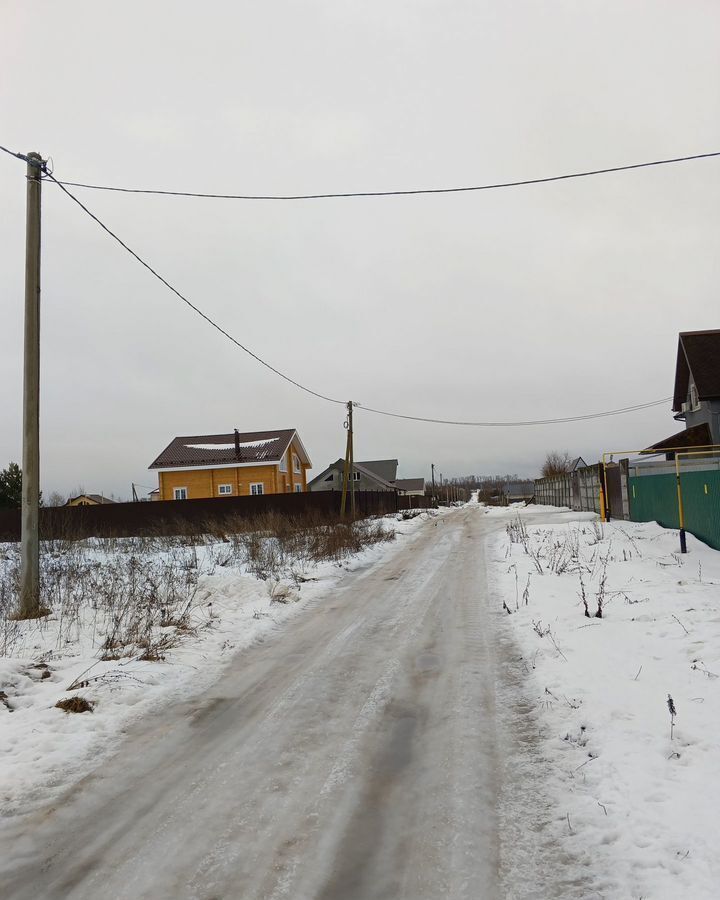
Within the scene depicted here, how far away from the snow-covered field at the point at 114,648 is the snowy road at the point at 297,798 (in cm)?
37


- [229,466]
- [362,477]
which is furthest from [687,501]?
[362,477]

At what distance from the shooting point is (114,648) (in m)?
6.74

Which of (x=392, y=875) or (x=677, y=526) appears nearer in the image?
(x=392, y=875)

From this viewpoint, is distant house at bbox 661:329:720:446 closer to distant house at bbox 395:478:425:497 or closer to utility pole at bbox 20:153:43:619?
utility pole at bbox 20:153:43:619

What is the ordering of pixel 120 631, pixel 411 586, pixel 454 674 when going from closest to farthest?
pixel 454 674 < pixel 120 631 < pixel 411 586

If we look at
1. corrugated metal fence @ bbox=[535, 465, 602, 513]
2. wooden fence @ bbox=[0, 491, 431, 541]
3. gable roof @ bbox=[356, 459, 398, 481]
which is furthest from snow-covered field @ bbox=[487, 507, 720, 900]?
gable roof @ bbox=[356, 459, 398, 481]

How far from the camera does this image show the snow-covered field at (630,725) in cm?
277

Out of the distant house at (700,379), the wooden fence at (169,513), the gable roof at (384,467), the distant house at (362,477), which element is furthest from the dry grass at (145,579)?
the gable roof at (384,467)

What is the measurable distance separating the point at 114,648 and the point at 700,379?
29506 mm

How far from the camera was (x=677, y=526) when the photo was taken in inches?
591

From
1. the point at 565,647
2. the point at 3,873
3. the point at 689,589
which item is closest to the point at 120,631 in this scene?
the point at 3,873

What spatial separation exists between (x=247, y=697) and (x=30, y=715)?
1778 mm

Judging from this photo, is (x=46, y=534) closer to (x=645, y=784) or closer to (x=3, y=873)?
→ (x=3, y=873)

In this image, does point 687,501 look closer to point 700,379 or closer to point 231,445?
point 700,379
